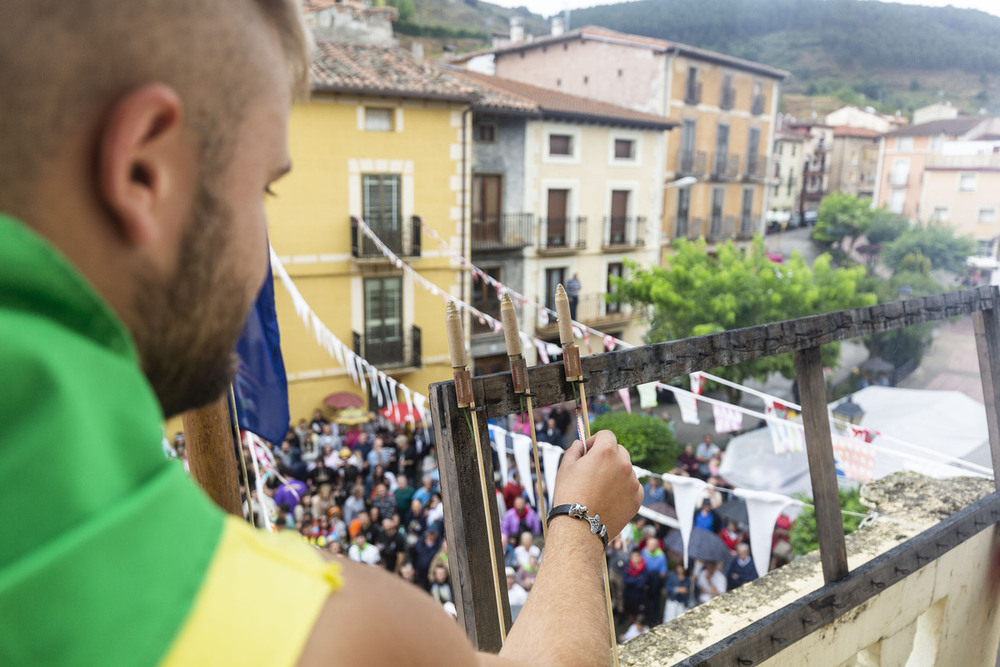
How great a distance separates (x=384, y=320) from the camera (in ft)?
52.7

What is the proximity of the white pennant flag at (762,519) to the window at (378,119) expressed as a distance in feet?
36.8

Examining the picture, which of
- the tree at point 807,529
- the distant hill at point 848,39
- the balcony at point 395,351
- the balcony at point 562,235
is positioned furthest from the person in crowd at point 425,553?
the distant hill at point 848,39

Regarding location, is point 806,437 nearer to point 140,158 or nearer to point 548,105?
point 140,158

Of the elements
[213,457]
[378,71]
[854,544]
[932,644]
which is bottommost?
[932,644]

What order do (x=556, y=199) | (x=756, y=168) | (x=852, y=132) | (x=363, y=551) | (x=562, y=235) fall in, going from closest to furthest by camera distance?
(x=363, y=551) → (x=556, y=199) → (x=562, y=235) → (x=756, y=168) → (x=852, y=132)

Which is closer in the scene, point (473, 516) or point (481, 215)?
point (473, 516)

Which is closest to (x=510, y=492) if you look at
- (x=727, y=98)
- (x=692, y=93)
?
(x=692, y=93)

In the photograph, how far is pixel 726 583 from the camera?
24.9ft

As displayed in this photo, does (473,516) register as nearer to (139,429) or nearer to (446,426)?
(446,426)

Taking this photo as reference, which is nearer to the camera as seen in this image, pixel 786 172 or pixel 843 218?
pixel 843 218

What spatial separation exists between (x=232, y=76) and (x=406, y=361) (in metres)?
15.7

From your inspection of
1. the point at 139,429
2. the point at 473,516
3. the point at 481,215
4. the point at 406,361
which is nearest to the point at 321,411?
the point at 406,361

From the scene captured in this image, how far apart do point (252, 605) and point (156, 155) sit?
356mm

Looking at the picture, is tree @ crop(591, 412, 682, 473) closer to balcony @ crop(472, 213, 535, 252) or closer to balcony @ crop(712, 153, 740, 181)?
balcony @ crop(472, 213, 535, 252)
